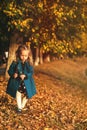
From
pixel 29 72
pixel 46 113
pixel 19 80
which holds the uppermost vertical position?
pixel 29 72

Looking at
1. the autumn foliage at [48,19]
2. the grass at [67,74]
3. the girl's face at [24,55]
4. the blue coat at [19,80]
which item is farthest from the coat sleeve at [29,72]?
the grass at [67,74]

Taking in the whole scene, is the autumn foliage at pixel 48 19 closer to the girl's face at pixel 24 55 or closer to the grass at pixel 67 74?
the grass at pixel 67 74

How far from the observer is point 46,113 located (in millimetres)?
11805

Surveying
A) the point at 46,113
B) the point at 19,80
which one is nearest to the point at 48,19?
the point at 46,113

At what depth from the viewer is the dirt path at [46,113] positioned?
1023 centimetres

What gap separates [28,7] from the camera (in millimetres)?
15859

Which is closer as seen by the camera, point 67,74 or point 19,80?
point 19,80

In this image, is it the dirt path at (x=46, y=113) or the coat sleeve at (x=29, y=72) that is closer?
the coat sleeve at (x=29, y=72)

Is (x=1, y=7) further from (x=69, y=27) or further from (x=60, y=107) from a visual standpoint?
(x=60, y=107)

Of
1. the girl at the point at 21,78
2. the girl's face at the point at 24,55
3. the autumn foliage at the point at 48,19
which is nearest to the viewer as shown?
the girl's face at the point at 24,55

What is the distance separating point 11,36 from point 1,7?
297 centimetres

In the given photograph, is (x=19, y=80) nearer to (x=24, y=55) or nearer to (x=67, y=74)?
(x=24, y=55)

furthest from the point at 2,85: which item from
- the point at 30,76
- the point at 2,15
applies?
the point at 30,76

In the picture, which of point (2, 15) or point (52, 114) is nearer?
point (52, 114)
